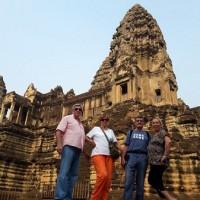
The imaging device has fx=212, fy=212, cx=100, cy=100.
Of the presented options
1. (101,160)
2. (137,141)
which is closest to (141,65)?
(137,141)

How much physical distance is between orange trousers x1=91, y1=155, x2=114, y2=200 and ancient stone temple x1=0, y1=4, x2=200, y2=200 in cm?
628

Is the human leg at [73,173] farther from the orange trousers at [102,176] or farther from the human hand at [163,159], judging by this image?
the human hand at [163,159]

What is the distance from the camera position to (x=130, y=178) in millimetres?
5133

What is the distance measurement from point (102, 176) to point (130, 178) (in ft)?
2.72

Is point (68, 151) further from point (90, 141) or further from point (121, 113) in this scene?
point (121, 113)

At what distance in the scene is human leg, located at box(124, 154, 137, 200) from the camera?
16.5 ft

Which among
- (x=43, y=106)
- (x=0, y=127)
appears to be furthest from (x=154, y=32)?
(x=0, y=127)

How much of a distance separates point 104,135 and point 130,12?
27977mm

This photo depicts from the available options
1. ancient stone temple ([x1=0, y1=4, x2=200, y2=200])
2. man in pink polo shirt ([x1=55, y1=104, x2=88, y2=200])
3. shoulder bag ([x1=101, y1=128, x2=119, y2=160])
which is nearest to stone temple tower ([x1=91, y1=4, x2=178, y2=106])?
ancient stone temple ([x1=0, y1=4, x2=200, y2=200])

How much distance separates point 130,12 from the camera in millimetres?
29719

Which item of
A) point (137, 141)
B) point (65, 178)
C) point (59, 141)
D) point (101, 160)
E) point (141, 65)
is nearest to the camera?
point (65, 178)

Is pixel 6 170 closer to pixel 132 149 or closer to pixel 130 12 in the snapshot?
pixel 132 149

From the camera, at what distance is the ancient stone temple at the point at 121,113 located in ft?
44.8

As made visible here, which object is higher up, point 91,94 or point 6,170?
point 91,94
